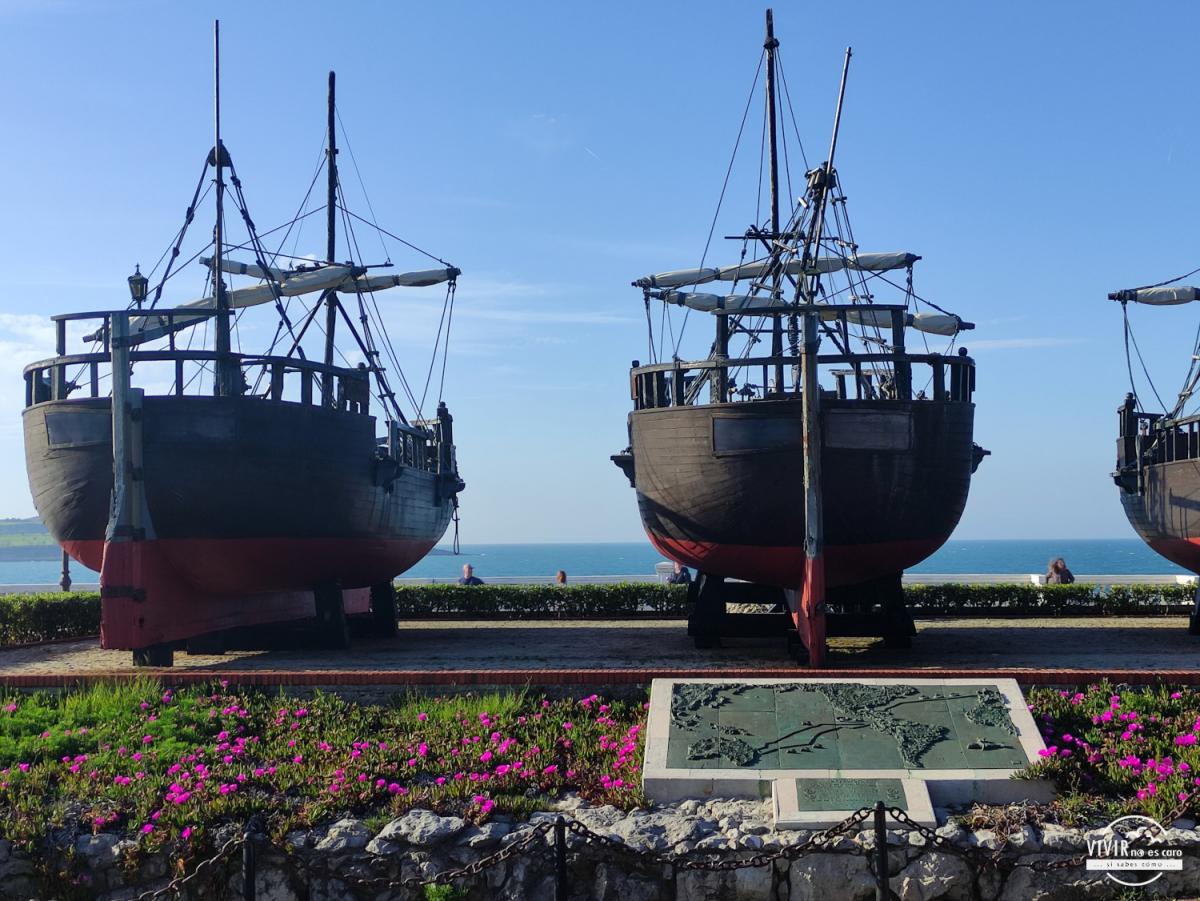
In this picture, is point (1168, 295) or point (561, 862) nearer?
point (561, 862)

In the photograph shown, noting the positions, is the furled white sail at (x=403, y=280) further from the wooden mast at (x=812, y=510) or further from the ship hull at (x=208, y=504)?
the wooden mast at (x=812, y=510)

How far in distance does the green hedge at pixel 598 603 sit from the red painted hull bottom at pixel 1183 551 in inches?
101

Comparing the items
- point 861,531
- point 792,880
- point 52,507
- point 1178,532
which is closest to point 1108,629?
point 1178,532

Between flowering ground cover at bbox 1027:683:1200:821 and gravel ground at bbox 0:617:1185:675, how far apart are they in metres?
2.39

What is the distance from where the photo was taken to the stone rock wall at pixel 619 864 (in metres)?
6.99

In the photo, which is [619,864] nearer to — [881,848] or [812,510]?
[881,848]

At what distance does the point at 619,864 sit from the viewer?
23.6 ft

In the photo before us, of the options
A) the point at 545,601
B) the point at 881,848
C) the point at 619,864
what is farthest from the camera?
the point at 545,601

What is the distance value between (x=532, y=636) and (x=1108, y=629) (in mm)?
8900

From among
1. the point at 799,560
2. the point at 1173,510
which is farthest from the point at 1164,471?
the point at 799,560

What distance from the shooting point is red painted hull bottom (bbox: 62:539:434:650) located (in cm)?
1281

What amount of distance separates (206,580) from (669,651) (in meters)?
6.03

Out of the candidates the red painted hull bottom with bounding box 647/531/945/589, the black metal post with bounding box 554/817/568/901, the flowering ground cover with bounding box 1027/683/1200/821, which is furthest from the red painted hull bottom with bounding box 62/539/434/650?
the flowering ground cover with bounding box 1027/683/1200/821

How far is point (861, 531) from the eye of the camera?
13.0 m
